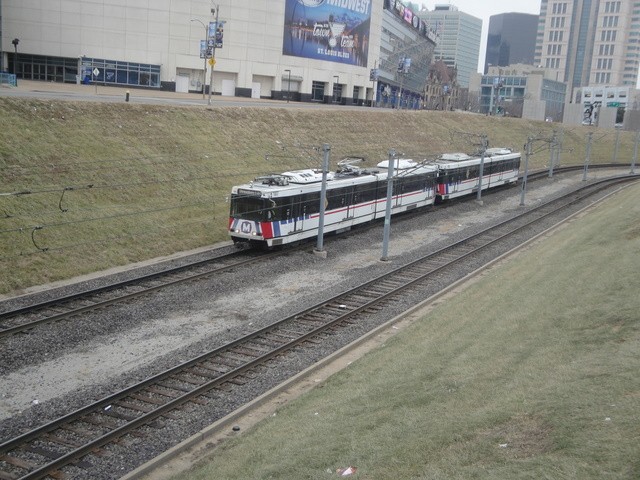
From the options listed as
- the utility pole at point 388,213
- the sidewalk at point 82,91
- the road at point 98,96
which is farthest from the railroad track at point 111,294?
the sidewalk at point 82,91

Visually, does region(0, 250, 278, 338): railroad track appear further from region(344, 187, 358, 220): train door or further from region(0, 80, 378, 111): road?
region(0, 80, 378, 111): road

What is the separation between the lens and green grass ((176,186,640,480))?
9641 millimetres

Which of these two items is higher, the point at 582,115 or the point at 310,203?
the point at 582,115

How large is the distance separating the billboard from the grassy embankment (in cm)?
3230

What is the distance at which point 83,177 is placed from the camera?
1277 inches

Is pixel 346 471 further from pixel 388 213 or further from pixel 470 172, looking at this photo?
pixel 470 172

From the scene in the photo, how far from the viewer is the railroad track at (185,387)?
12.5 m

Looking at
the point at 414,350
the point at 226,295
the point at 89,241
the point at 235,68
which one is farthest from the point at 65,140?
the point at 235,68

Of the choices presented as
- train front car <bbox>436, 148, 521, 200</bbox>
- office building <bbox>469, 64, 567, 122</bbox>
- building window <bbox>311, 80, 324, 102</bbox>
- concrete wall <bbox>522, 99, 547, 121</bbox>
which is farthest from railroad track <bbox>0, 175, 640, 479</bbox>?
office building <bbox>469, 64, 567, 122</bbox>

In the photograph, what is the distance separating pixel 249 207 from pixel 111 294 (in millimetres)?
7904

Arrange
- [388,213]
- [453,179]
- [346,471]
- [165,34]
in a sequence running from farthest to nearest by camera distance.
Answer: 1. [165,34]
2. [453,179]
3. [388,213]
4. [346,471]

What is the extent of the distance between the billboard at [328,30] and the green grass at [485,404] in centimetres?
7289

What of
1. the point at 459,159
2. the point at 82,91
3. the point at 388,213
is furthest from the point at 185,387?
the point at 82,91

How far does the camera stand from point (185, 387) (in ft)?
52.2
